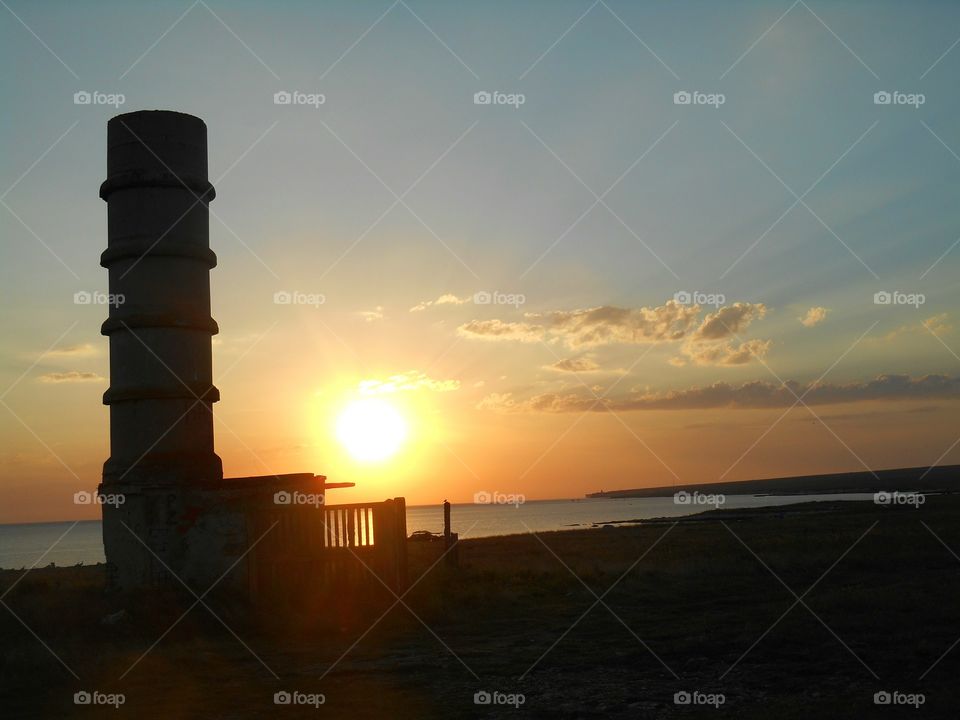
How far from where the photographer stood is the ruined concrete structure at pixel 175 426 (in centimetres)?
1764

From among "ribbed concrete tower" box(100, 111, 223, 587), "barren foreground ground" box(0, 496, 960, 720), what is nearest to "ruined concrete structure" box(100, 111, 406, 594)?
"ribbed concrete tower" box(100, 111, 223, 587)

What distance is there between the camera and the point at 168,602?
17031mm

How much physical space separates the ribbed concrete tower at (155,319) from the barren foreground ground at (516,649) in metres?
2.75

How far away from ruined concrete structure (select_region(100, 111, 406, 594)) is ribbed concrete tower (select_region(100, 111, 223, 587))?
0.02 meters

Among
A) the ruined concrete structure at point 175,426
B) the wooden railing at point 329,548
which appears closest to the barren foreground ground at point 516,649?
the wooden railing at point 329,548

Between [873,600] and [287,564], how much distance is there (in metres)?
10.9

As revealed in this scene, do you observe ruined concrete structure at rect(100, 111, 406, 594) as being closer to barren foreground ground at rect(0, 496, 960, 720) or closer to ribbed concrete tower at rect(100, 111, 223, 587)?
ribbed concrete tower at rect(100, 111, 223, 587)

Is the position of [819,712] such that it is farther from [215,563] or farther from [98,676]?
[215,563]

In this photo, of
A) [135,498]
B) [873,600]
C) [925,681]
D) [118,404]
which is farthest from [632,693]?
[118,404]

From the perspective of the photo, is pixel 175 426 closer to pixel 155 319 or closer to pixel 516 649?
pixel 155 319

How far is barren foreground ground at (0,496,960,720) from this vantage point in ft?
33.3

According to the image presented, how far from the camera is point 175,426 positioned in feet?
61.6

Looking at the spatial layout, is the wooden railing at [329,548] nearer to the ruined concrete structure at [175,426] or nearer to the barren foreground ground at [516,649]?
the ruined concrete structure at [175,426]

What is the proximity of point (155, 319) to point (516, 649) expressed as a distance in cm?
1046
